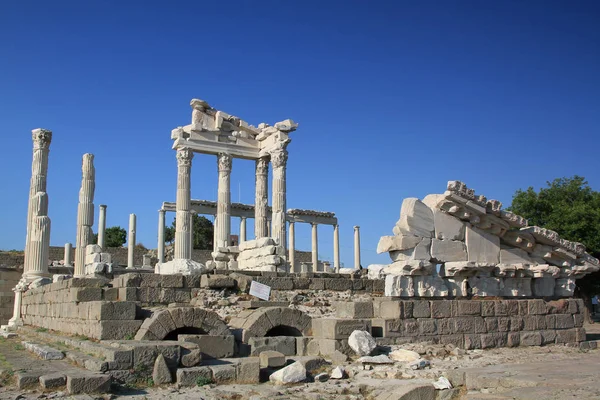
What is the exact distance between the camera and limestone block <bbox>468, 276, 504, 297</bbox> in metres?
12.9

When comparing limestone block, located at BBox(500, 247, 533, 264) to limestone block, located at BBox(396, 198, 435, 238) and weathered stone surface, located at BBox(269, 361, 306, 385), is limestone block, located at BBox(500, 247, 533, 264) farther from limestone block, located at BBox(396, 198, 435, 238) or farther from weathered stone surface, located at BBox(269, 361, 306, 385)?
weathered stone surface, located at BBox(269, 361, 306, 385)

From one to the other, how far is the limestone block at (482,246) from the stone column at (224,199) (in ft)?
53.9

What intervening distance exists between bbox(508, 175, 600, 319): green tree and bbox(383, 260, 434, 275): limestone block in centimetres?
1601

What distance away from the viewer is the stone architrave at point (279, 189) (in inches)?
1076

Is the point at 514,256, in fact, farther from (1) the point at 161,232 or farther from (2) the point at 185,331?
(1) the point at 161,232

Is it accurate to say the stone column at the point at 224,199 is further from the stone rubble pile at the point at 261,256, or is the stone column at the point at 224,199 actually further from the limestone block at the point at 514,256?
the limestone block at the point at 514,256

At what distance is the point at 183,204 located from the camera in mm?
26734

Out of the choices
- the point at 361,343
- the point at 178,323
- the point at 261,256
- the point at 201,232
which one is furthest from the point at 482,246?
the point at 201,232

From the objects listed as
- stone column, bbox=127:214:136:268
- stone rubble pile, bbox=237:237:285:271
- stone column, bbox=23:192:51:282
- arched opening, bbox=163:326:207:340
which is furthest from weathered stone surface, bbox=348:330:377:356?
stone column, bbox=127:214:136:268

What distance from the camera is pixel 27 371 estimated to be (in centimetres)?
854

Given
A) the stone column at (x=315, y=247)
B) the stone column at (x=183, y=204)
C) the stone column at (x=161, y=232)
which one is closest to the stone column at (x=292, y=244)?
the stone column at (x=315, y=247)

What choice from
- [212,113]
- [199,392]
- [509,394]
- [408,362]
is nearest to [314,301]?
[408,362]

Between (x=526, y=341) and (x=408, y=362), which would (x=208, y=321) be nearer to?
(x=408, y=362)

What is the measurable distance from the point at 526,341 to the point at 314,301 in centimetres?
534
